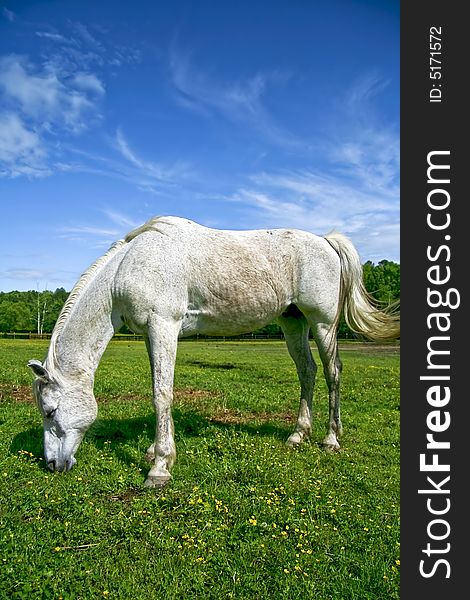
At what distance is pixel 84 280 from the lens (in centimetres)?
611

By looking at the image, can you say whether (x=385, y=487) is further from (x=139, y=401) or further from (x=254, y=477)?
(x=139, y=401)

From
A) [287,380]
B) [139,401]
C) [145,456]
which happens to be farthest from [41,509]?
[287,380]

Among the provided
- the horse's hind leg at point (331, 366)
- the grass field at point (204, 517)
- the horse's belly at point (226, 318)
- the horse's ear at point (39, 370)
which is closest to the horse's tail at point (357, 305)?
the horse's hind leg at point (331, 366)

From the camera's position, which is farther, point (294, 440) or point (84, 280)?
point (294, 440)

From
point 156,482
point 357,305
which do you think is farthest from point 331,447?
point 156,482

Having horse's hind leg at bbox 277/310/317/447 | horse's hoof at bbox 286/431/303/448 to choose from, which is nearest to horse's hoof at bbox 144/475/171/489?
horse's hoof at bbox 286/431/303/448

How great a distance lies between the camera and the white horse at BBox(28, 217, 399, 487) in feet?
18.6

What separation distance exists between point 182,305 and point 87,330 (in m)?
1.24

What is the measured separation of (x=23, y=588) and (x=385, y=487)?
404 centimetres

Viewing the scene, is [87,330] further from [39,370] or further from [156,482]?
[156,482]

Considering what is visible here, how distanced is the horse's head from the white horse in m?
0.01

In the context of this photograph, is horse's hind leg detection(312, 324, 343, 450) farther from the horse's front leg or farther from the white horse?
the horse's front leg

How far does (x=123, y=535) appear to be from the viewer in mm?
4266

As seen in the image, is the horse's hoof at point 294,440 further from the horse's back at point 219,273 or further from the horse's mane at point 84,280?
the horse's mane at point 84,280
